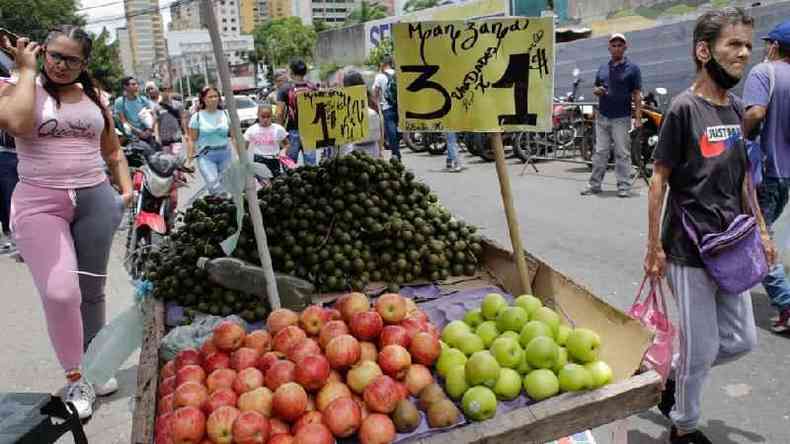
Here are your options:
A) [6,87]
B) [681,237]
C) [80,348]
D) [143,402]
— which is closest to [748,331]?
[681,237]

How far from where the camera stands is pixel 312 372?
82.0 inches

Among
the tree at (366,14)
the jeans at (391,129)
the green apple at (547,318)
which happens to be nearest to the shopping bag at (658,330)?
the green apple at (547,318)

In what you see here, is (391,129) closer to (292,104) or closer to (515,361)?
(292,104)

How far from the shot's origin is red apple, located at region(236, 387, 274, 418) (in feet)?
6.64

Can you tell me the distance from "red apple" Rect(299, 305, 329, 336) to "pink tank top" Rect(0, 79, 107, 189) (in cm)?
177

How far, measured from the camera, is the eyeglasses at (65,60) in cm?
314

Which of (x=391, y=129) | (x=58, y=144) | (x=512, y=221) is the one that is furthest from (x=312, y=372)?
(x=391, y=129)

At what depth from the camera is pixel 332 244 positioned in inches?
132

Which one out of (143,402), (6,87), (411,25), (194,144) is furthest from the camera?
(194,144)

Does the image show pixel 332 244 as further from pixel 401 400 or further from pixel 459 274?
pixel 401 400

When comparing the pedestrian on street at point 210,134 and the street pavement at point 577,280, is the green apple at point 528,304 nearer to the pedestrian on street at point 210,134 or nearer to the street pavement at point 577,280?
the street pavement at point 577,280

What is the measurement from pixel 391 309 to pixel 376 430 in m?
0.60

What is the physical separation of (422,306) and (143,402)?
136 cm

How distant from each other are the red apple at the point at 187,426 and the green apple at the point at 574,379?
1.19m
